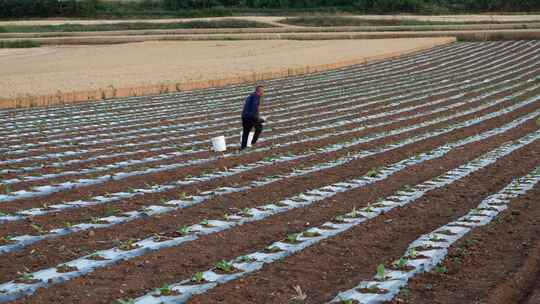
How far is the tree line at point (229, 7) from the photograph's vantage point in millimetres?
77000

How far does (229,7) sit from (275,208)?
7461 cm

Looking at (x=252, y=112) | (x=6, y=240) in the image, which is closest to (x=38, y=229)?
(x=6, y=240)

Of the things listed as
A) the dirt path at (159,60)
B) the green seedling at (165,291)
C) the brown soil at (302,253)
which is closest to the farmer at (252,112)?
the brown soil at (302,253)

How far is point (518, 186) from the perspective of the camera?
11688 millimetres

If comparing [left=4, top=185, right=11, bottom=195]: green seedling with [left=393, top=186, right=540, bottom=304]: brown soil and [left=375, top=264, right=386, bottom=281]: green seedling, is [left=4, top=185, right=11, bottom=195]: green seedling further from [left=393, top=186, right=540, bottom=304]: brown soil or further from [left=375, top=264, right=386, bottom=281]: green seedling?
[left=393, top=186, right=540, bottom=304]: brown soil

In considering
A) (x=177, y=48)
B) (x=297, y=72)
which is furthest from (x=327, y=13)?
(x=297, y=72)

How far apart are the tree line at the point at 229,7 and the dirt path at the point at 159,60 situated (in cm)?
2736

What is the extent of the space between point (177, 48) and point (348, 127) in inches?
1204

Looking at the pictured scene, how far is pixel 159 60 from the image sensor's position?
39188 millimetres

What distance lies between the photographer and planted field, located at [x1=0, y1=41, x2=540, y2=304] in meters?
7.20

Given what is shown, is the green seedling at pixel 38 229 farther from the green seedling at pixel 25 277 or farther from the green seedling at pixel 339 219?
the green seedling at pixel 339 219

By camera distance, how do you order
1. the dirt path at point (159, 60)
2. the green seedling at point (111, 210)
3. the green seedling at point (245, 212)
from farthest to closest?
the dirt path at point (159, 60) → the green seedling at point (111, 210) → the green seedling at point (245, 212)

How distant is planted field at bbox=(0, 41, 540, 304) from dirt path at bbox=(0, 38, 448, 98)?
8.07 metres

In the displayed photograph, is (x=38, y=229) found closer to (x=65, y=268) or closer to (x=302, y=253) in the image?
(x=65, y=268)
